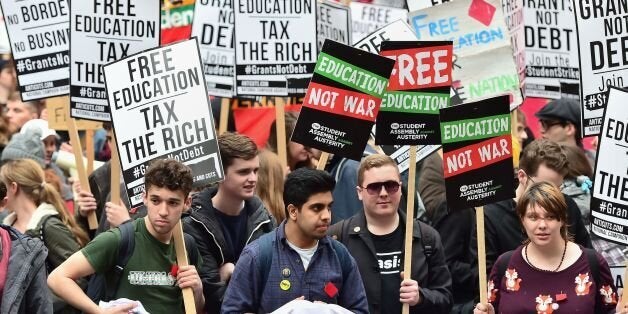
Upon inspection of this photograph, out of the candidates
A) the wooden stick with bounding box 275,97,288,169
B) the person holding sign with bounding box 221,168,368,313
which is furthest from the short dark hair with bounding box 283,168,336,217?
the wooden stick with bounding box 275,97,288,169

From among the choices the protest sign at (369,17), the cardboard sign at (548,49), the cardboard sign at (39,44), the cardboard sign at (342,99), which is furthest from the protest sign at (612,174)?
the protest sign at (369,17)

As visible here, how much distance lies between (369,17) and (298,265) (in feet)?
24.9

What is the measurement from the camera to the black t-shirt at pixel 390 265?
1036 cm

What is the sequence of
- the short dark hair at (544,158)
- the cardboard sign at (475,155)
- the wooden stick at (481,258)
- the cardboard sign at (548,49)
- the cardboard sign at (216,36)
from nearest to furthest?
the wooden stick at (481,258)
the cardboard sign at (475,155)
the short dark hair at (544,158)
the cardboard sign at (548,49)
the cardboard sign at (216,36)

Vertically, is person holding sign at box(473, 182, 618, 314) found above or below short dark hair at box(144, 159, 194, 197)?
below

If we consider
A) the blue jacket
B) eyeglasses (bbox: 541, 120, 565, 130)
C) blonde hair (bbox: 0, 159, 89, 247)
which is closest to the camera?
the blue jacket

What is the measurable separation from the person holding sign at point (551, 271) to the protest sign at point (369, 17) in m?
6.57

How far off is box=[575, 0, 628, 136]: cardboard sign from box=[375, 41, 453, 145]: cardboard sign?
1.34 metres

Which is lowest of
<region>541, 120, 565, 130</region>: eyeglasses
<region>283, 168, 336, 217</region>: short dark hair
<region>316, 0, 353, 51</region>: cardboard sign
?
<region>541, 120, 565, 130</region>: eyeglasses

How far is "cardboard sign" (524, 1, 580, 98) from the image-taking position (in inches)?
559

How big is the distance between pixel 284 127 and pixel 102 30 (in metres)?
1.97

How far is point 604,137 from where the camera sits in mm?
10180

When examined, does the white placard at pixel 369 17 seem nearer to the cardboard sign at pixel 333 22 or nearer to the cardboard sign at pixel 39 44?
the cardboard sign at pixel 333 22

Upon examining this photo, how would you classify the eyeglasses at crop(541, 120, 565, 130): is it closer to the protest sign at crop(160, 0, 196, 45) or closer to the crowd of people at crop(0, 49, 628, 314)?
the crowd of people at crop(0, 49, 628, 314)
